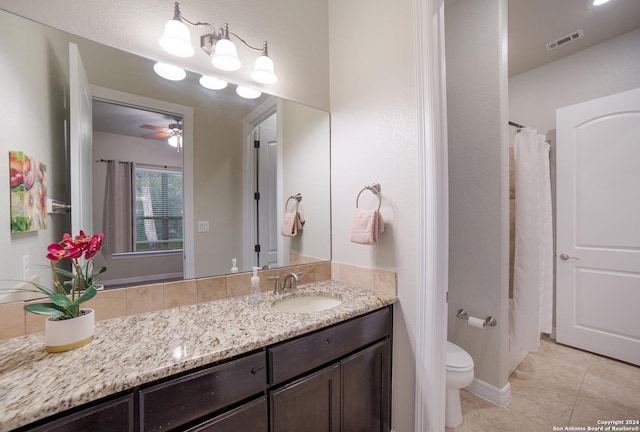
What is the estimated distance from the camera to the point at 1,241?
0.96 metres

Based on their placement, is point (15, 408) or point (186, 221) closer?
point (15, 408)

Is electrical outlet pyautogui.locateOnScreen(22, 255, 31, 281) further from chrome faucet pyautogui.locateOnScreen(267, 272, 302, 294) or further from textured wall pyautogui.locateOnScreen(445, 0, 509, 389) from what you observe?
textured wall pyautogui.locateOnScreen(445, 0, 509, 389)

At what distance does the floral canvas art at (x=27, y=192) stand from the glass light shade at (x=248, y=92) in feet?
3.14

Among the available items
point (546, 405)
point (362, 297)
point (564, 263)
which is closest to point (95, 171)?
point (362, 297)

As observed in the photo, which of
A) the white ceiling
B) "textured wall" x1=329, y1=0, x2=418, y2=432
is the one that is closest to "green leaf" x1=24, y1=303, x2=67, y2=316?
"textured wall" x1=329, y1=0, x2=418, y2=432

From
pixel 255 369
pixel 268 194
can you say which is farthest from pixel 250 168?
pixel 255 369

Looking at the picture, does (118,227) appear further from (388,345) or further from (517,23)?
(517,23)

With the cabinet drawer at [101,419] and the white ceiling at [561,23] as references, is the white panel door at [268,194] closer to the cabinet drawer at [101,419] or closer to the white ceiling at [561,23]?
the cabinet drawer at [101,419]

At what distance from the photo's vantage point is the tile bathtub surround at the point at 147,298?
1.01 m

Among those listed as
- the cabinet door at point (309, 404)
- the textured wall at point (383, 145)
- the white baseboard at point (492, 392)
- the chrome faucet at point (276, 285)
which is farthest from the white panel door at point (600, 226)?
the chrome faucet at point (276, 285)

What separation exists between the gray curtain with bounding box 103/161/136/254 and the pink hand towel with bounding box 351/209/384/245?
1.12 m

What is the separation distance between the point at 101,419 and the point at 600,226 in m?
3.47

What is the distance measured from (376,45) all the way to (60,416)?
2.00m

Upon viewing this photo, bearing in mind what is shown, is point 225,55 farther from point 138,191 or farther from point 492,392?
point 492,392
